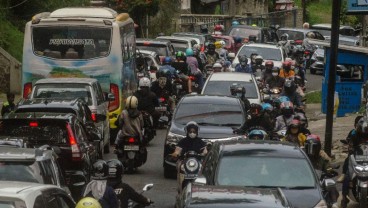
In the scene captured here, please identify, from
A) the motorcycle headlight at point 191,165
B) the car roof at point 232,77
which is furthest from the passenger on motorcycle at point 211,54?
the motorcycle headlight at point 191,165

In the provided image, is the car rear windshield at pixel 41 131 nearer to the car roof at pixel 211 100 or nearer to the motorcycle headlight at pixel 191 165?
the motorcycle headlight at pixel 191 165

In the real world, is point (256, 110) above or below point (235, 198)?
below

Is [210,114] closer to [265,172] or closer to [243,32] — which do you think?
[265,172]

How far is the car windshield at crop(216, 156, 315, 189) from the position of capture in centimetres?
1410

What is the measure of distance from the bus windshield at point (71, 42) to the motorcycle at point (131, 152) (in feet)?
19.8

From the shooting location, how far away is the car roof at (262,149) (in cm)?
1469

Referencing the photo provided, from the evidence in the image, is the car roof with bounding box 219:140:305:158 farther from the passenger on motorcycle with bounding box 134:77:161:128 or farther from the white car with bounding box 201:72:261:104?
the white car with bounding box 201:72:261:104

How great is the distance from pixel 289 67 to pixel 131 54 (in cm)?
515

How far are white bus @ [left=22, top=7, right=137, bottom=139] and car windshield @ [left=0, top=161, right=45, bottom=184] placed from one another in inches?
602

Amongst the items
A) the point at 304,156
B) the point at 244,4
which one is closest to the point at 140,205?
the point at 304,156

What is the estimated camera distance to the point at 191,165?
16812 mm

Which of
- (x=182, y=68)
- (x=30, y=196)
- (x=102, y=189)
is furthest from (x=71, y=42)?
(x=30, y=196)

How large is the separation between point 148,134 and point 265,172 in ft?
32.9

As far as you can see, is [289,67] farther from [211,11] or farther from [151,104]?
[211,11]
